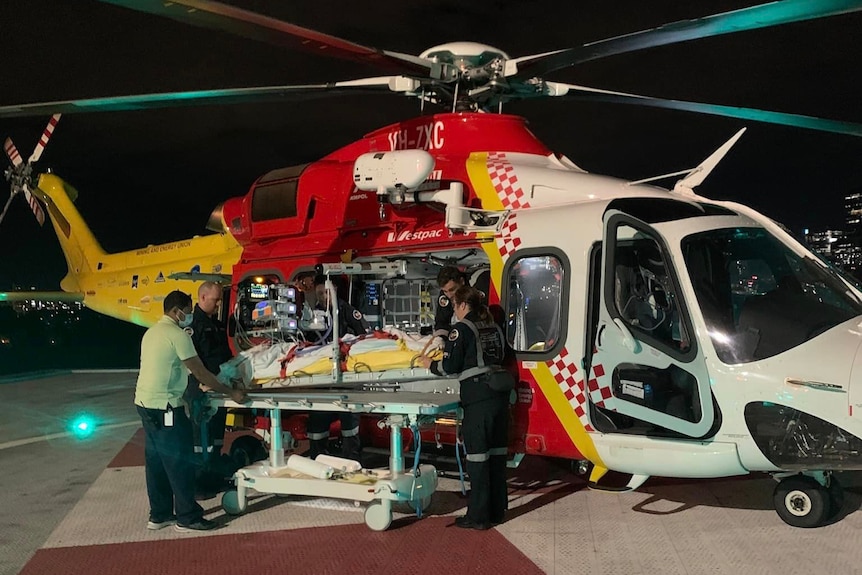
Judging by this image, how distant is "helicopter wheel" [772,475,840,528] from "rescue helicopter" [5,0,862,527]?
14mm

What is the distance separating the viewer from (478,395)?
4562 mm

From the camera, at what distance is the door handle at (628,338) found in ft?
14.6

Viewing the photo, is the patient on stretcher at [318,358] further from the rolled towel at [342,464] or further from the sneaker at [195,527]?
the sneaker at [195,527]

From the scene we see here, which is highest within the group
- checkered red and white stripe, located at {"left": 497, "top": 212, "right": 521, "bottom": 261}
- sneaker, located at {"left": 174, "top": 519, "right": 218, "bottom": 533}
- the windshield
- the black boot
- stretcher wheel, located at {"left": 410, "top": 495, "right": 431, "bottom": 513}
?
checkered red and white stripe, located at {"left": 497, "top": 212, "right": 521, "bottom": 261}

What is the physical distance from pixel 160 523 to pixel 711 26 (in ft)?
15.9

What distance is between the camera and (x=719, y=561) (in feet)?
13.4

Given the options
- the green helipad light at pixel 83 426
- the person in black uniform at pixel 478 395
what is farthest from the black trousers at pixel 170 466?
the green helipad light at pixel 83 426

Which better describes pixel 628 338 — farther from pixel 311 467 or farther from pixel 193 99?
pixel 193 99

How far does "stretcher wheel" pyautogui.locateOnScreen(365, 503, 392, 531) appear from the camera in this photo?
4664 mm

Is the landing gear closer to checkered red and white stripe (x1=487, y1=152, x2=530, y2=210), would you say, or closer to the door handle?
checkered red and white stripe (x1=487, y1=152, x2=530, y2=210)

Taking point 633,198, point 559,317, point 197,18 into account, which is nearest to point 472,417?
point 559,317

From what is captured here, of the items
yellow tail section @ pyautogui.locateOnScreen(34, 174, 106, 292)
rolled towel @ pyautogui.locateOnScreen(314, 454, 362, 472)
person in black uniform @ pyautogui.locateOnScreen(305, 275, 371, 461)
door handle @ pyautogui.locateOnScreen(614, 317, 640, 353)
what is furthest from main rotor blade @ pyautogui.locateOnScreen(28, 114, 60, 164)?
door handle @ pyautogui.locateOnScreen(614, 317, 640, 353)

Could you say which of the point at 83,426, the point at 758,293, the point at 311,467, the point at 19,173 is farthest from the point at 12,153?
the point at 758,293

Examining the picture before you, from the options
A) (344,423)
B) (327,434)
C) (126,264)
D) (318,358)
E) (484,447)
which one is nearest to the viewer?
(484,447)
